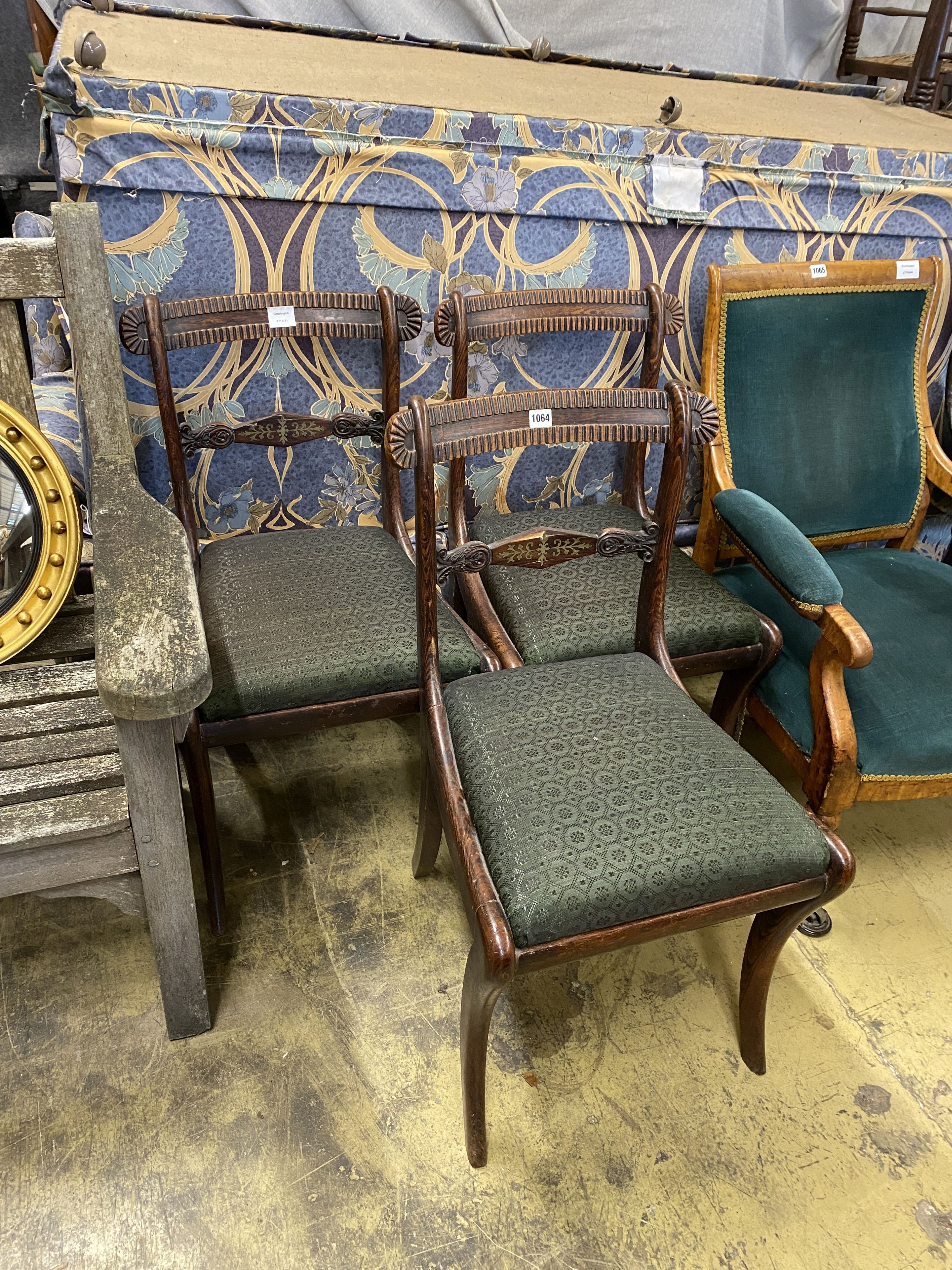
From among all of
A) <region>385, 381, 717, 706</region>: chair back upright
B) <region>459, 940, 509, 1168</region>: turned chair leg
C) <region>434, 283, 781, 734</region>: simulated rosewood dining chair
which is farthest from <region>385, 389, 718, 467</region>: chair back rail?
<region>459, 940, 509, 1168</region>: turned chair leg

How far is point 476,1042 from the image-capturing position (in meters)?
1.06

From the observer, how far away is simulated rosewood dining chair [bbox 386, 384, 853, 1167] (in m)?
0.99

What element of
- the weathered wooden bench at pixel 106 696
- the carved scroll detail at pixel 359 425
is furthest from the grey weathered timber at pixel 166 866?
the carved scroll detail at pixel 359 425

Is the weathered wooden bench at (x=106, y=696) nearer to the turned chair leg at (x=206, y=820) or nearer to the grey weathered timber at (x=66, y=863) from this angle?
the grey weathered timber at (x=66, y=863)

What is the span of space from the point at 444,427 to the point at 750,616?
75 cm

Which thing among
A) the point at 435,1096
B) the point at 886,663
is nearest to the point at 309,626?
the point at 435,1096

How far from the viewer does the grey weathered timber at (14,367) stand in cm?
122

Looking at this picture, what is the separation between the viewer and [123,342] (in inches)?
55.1

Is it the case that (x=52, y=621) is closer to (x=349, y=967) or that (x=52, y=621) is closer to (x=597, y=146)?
(x=349, y=967)

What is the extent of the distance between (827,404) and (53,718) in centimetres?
163

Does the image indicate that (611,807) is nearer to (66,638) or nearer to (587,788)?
(587,788)

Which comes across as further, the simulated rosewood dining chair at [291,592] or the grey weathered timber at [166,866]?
the simulated rosewood dining chair at [291,592]

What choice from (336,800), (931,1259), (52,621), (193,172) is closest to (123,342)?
(193,172)

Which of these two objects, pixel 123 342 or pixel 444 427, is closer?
pixel 444 427
